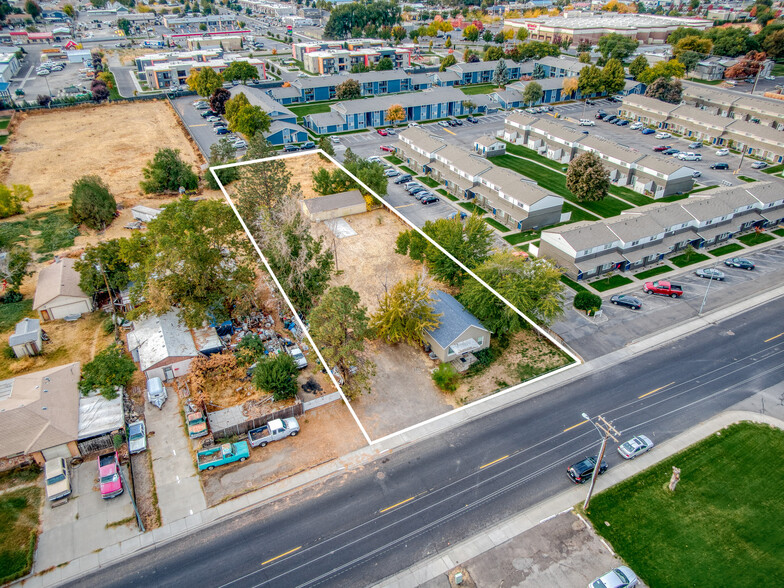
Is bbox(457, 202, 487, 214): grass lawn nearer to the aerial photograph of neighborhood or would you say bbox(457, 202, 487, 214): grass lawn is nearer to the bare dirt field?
the aerial photograph of neighborhood

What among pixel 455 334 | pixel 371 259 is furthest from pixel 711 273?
pixel 371 259

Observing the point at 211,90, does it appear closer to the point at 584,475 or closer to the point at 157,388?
the point at 157,388

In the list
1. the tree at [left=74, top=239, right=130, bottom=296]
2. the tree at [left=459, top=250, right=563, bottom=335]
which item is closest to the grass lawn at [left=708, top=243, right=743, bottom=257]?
the tree at [left=459, top=250, right=563, bottom=335]

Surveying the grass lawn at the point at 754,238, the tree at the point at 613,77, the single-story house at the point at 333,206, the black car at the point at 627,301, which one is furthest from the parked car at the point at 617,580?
the tree at the point at 613,77

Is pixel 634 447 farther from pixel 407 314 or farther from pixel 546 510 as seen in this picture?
pixel 407 314

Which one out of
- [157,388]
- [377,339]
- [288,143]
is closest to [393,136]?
[288,143]
